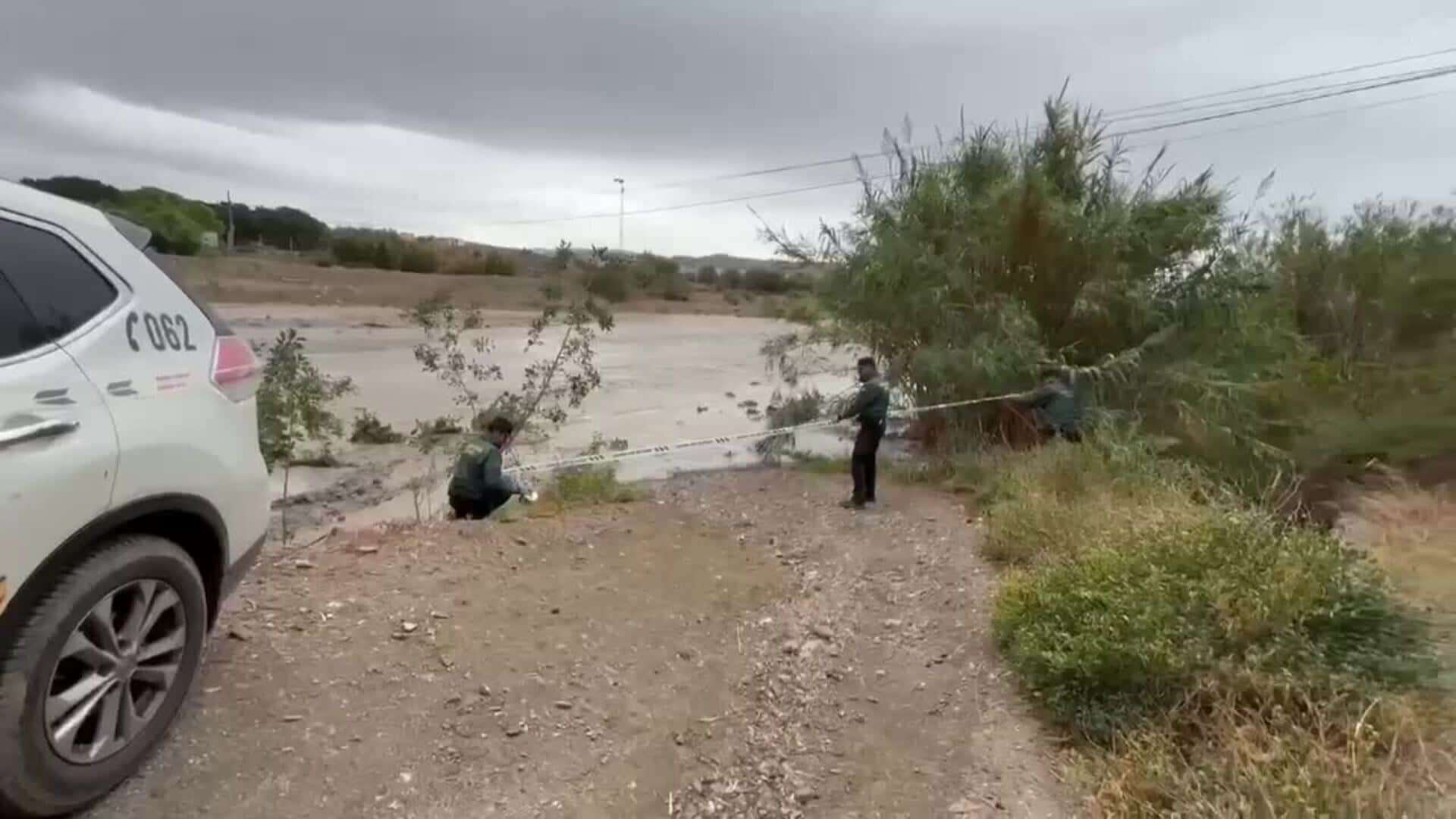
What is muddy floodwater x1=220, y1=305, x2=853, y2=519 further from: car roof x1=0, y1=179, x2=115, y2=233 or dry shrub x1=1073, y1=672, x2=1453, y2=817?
dry shrub x1=1073, y1=672, x2=1453, y2=817

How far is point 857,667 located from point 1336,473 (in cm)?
942

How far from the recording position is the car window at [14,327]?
2.66 meters

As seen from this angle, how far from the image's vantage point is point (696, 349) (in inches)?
1769

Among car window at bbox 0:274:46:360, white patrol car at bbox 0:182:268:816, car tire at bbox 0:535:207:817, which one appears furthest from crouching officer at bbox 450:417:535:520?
car window at bbox 0:274:46:360

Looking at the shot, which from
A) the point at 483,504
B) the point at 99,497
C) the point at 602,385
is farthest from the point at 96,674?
the point at 602,385

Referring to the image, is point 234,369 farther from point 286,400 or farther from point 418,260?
point 418,260

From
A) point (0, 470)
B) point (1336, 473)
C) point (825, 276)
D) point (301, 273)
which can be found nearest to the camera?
point (0, 470)

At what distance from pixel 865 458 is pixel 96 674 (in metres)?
6.50

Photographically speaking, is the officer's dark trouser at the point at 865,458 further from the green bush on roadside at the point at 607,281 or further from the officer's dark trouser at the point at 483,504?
the green bush on roadside at the point at 607,281

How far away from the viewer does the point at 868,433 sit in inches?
338

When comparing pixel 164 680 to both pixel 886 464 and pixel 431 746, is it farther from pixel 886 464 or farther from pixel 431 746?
pixel 886 464

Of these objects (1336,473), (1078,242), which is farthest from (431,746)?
(1336,473)

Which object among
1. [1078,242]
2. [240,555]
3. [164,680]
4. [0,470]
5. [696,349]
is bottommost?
[696,349]

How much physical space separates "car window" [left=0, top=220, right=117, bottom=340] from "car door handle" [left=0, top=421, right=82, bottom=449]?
291 mm
